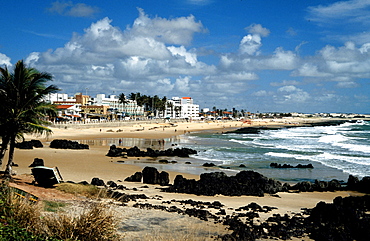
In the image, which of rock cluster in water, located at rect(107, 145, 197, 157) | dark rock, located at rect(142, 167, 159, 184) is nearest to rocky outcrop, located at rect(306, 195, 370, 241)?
dark rock, located at rect(142, 167, 159, 184)

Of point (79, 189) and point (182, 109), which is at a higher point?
point (182, 109)

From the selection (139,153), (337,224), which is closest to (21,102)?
(337,224)

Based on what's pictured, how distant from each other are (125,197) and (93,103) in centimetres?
12647

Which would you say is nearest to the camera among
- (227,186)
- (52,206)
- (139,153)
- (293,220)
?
(52,206)

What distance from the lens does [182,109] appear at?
181 meters

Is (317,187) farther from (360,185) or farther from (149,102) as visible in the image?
(149,102)

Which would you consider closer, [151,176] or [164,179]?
[164,179]

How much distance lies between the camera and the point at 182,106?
Answer: 18300cm

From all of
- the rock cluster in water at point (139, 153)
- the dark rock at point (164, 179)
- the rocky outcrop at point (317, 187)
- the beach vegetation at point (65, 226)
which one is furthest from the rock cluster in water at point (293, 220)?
the rock cluster in water at point (139, 153)

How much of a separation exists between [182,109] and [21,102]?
16550cm

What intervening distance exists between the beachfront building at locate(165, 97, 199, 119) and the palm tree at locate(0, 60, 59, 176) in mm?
140847

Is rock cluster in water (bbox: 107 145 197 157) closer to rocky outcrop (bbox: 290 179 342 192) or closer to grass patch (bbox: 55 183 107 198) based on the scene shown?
rocky outcrop (bbox: 290 179 342 192)

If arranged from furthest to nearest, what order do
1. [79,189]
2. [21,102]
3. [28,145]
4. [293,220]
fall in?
[28,145], [21,102], [79,189], [293,220]

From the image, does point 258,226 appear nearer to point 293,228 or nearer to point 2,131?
point 293,228
